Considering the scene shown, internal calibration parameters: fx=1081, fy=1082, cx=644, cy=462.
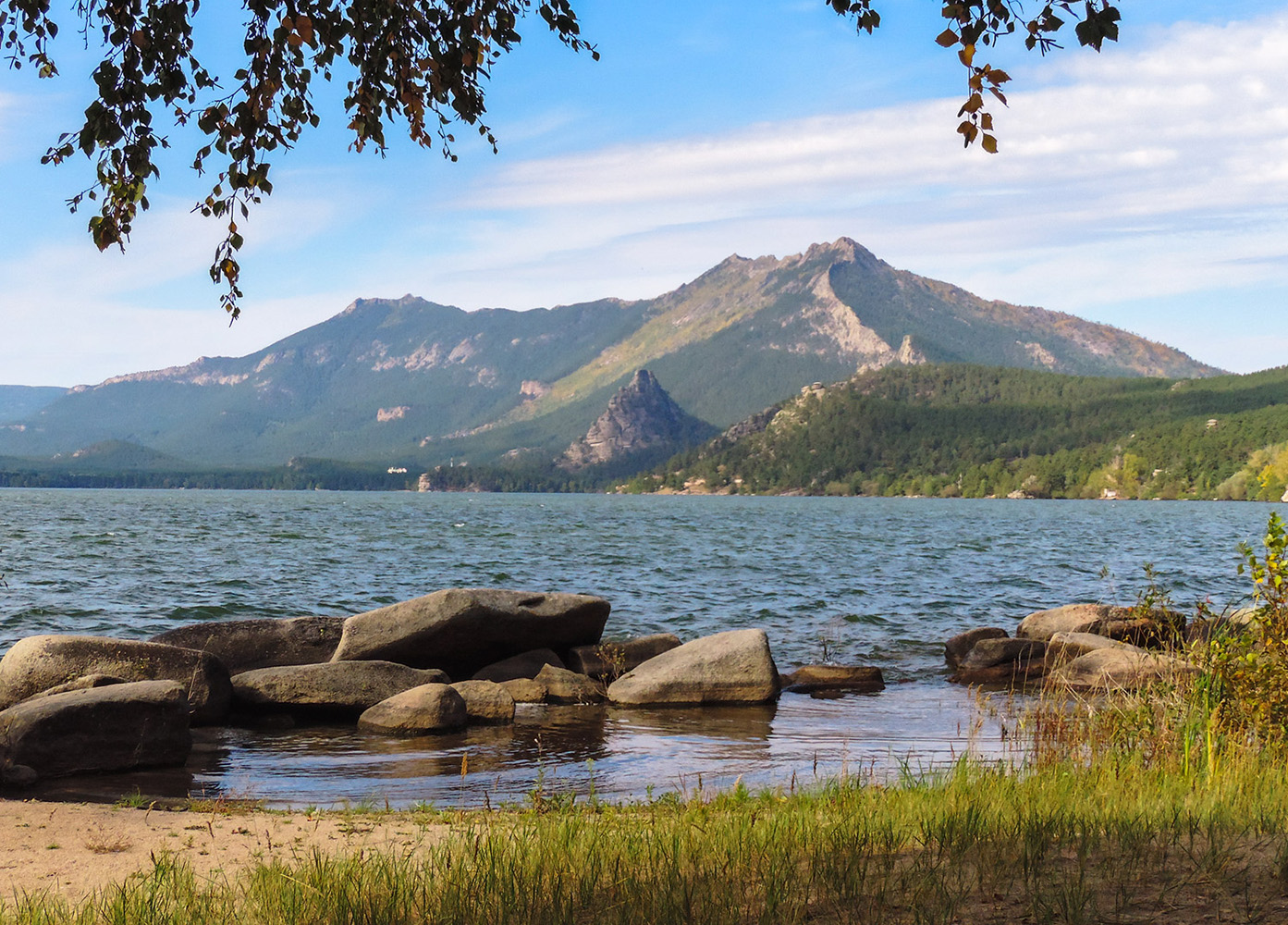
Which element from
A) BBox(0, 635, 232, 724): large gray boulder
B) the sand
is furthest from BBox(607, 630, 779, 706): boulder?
the sand

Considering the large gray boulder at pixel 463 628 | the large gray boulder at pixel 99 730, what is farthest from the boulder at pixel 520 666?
the large gray boulder at pixel 99 730

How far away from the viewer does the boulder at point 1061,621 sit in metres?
26.0

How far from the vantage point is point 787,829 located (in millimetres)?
7852

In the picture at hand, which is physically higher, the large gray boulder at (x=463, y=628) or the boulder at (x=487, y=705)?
the large gray boulder at (x=463, y=628)

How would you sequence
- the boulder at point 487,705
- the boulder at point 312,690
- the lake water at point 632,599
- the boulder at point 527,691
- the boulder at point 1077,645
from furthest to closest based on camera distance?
the boulder at point 1077,645 → the boulder at point 527,691 → the boulder at point 312,690 → the boulder at point 487,705 → the lake water at point 632,599

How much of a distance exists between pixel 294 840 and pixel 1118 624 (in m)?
21.6

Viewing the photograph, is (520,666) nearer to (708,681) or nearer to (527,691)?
(527,691)

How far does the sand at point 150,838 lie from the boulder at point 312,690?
6.63m

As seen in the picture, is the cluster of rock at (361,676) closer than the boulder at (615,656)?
Yes

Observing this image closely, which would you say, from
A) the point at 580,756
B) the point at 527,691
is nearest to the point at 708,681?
the point at 527,691

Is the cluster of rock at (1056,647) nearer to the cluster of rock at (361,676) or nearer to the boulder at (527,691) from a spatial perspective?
the cluster of rock at (361,676)

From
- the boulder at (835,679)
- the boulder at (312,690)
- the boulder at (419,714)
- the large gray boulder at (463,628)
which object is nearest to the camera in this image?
the boulder at (419,714)

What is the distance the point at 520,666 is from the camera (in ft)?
72.4

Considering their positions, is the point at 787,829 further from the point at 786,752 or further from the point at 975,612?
the point at 975,612
